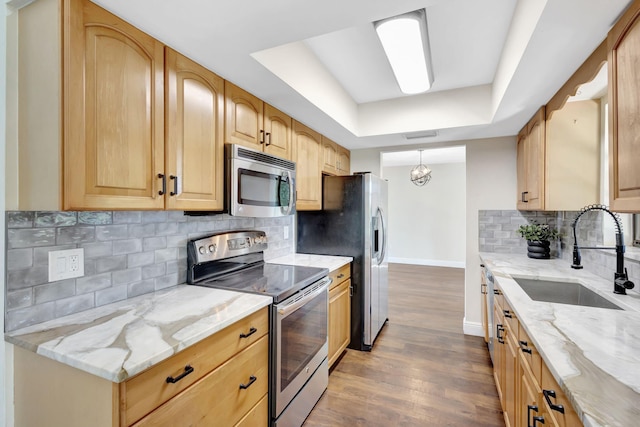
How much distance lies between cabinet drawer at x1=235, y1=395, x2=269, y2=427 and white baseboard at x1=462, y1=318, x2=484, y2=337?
8.12 feet

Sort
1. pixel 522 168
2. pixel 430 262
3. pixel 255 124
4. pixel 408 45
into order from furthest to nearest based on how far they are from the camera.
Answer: pixel 430 262 → pixel 522 168 → pixel 255 124 → pixel 408 45

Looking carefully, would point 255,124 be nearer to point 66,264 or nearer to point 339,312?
point 66,264

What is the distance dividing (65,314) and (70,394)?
41 centimetres

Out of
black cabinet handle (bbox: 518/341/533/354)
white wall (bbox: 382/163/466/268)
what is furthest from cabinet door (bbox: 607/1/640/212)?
white wall (bbox: 382/163/466/268)

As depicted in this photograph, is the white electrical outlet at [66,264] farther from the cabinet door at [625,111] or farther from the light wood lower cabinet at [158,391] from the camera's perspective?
the cabinet door at [625,111]

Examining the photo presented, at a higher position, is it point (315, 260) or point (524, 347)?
point (315, 260)

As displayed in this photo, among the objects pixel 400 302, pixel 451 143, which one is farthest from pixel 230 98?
pixel 400 302

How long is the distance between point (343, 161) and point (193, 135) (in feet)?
7.62

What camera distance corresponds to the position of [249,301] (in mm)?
1473

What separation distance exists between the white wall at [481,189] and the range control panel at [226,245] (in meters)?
2.26

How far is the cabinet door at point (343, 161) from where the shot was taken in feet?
11.5

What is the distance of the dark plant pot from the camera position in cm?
264

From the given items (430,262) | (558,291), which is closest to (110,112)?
(558,291)

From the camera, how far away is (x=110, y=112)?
1142 mm
